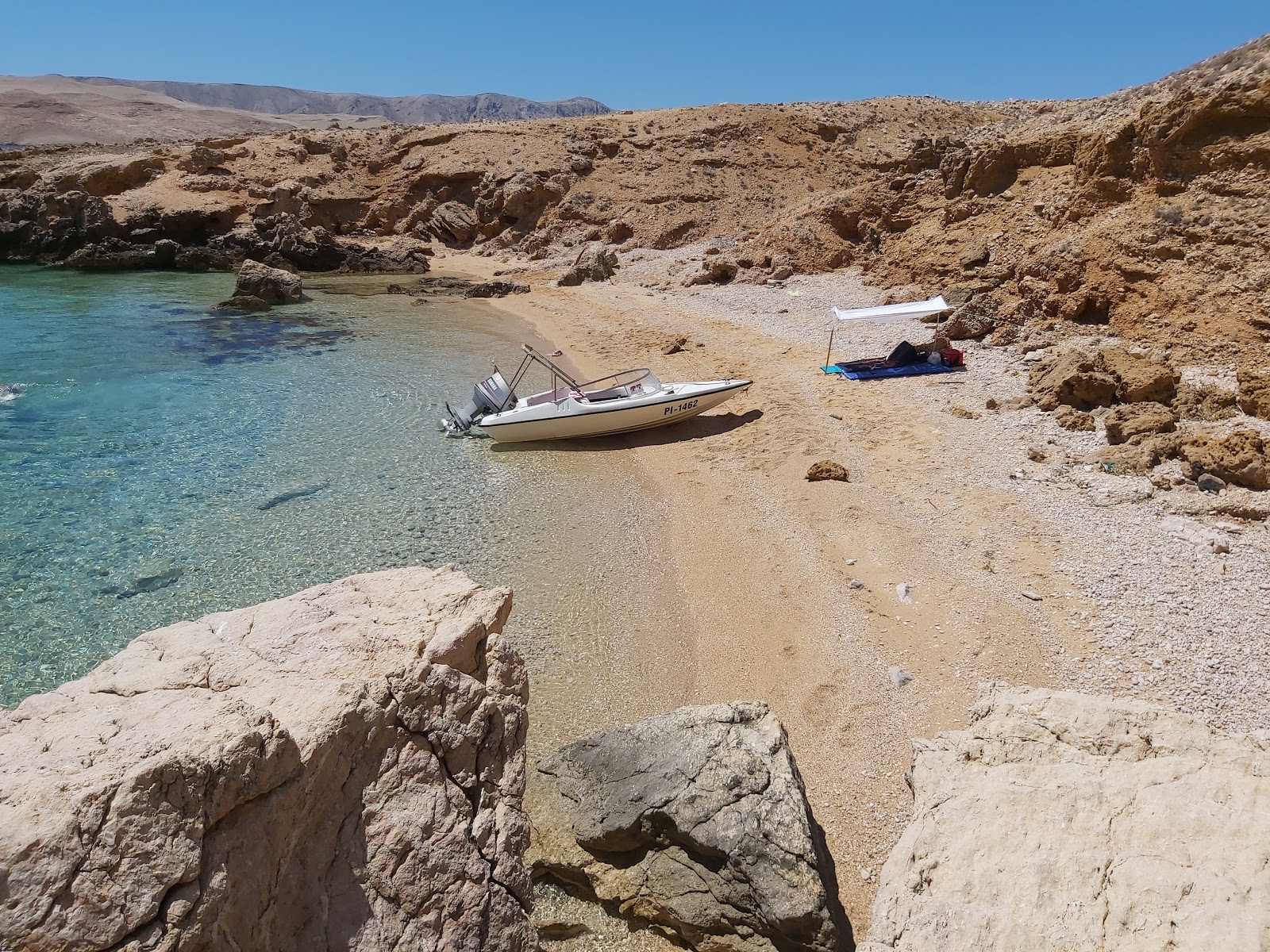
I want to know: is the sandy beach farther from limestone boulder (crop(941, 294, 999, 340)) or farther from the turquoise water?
the turquoise water

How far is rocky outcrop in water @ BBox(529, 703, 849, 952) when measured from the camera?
13.6ft

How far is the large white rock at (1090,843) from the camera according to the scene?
282 cm

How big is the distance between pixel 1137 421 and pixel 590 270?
19.8 meters

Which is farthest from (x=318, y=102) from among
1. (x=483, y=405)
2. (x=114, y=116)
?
(x=483, y=405)

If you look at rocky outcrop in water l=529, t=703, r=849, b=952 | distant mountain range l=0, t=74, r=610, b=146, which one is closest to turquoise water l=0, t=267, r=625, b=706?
rocky outcrop in water l=529, t=703, r=849, b=952

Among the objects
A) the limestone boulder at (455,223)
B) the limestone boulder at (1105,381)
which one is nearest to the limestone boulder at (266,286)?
the limestone boulder at (455,223)

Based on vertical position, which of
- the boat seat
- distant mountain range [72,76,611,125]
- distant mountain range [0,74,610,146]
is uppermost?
distant mountain range [72,76,611,125]

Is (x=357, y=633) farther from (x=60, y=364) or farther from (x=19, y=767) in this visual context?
(x=60, y=364)

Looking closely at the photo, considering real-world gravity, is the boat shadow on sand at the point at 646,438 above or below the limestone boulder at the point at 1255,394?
below

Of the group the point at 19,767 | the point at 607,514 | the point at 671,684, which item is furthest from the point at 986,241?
the point at 19,767

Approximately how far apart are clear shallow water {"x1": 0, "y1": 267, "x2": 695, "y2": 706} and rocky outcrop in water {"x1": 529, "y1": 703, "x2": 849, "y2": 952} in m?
2.36

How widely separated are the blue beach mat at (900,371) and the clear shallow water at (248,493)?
5.76m

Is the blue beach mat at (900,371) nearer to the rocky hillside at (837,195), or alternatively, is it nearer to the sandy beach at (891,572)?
the sandy beach at (891,572)

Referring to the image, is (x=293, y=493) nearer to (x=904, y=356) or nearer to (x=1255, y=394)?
(x=904, y=356)
